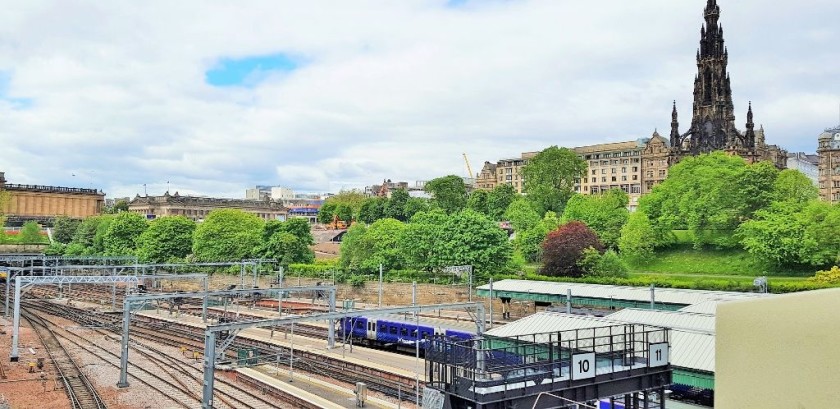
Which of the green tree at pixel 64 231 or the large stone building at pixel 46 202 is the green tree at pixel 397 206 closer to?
the green tree at pixel 64 231

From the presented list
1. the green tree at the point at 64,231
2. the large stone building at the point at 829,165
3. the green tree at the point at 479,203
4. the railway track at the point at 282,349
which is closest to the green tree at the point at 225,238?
the railway track at the point at 282,349

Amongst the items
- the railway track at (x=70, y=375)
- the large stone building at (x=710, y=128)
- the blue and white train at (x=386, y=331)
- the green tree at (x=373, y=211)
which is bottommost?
the railway track at (x=70, y=375)

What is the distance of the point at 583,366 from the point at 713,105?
10485cm

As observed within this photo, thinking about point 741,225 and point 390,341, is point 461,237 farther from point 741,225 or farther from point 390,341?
point 741,225

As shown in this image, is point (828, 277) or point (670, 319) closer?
point (670, 319)

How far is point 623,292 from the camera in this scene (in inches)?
1740

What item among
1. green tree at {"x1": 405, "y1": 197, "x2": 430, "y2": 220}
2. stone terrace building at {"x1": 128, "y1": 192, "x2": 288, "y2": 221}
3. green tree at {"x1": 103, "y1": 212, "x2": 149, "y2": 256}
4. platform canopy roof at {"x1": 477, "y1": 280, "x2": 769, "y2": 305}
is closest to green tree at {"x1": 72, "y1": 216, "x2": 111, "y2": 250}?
green tree at {"x1": 103, "y1": 212, "x2": 149, "y2": 256}

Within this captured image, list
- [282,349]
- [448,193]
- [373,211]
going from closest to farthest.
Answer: [282,349] → [448,193] → [373,211]

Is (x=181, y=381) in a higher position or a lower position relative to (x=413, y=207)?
lower

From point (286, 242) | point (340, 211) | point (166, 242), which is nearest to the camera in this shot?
point (286, 242)

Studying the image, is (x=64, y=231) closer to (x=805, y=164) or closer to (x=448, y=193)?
(x=448, y=193)

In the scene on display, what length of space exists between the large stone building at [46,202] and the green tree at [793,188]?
506 feet

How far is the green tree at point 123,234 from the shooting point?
105562 millimetres

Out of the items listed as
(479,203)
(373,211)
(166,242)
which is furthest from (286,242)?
(373,211)
